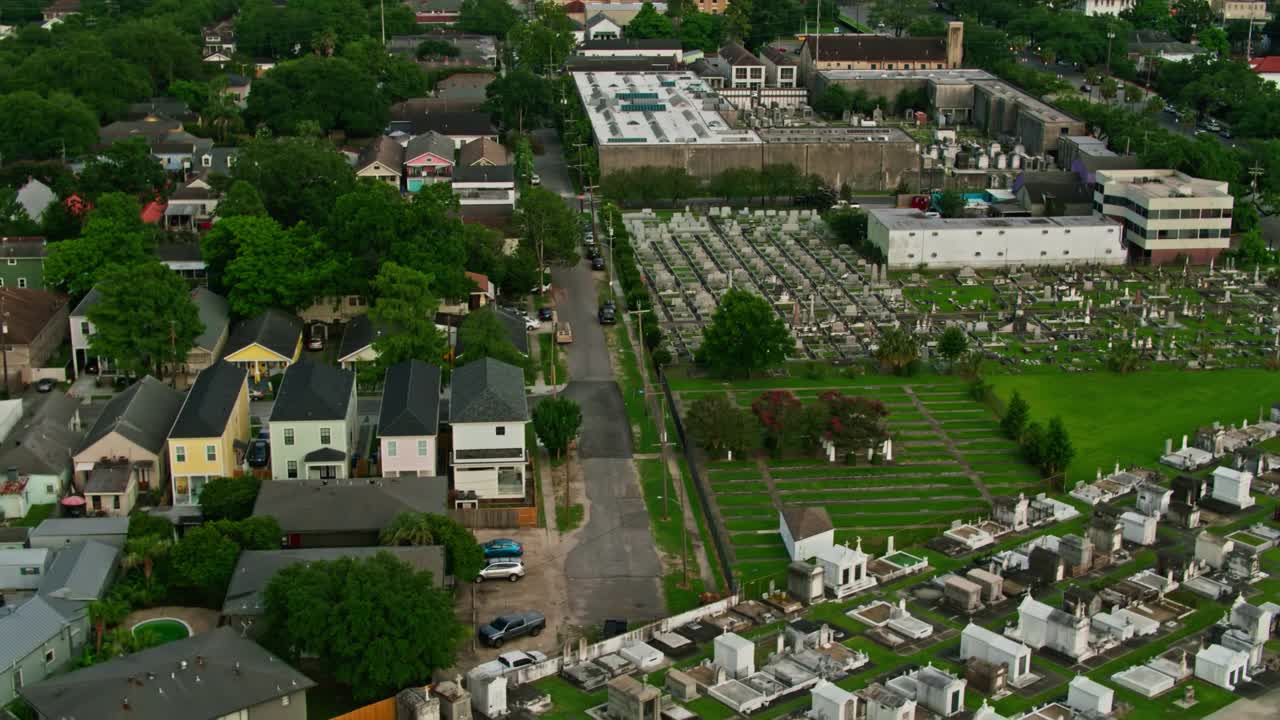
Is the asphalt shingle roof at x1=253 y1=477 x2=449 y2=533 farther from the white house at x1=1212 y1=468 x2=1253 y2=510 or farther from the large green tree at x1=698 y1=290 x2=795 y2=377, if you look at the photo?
the white house at x1=1212 y1=468 x2=1253 y2=510

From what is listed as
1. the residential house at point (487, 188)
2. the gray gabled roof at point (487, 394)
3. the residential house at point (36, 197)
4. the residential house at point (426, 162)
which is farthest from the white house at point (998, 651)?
the residential house at point (36, 197)

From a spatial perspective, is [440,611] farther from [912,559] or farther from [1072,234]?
[1072,234]

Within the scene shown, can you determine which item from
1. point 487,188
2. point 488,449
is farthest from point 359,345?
point 487,188

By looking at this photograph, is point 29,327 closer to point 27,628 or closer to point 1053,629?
point 27,628

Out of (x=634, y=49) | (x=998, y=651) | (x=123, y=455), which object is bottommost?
(x=998, y=651)

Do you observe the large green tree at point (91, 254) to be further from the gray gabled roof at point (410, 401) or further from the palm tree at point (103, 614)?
the palm tree at point (103, 614)

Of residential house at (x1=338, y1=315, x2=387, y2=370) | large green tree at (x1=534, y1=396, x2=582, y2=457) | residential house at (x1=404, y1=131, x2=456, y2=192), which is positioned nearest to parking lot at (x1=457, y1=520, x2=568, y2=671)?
large green tree at (x1=534, y1=396, x2=582, y2=457)

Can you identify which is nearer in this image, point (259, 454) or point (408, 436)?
point (408, 436)
